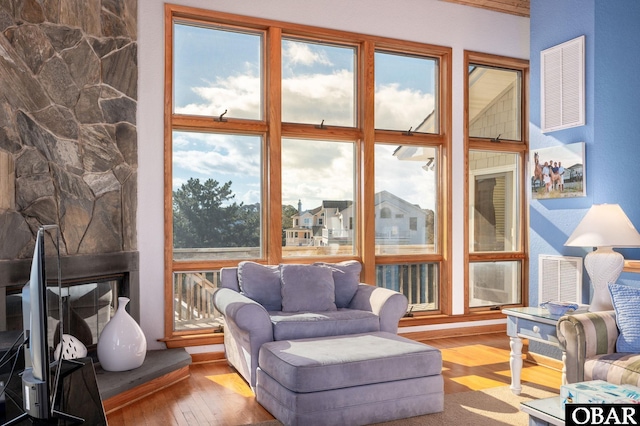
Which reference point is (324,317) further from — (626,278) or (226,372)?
(626,278)

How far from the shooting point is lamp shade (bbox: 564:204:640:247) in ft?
12.0

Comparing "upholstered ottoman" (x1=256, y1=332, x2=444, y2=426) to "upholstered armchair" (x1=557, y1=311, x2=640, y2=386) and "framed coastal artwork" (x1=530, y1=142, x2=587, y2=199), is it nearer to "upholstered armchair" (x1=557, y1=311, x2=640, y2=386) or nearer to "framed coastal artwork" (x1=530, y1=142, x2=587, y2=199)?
"upholstered armchair" (x1=557, y1=311, x2=640, y2=386)

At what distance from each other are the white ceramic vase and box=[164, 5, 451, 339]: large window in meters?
0.69

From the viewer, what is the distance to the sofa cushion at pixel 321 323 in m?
3.64

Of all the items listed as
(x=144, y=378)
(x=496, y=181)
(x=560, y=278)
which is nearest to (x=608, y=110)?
(x=560, y=278)

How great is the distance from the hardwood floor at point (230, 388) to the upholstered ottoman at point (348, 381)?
256 millimetres

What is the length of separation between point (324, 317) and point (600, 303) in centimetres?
Result: 187

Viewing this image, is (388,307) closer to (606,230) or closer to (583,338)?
(583,338)

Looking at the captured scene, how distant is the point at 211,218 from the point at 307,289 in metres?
1.17

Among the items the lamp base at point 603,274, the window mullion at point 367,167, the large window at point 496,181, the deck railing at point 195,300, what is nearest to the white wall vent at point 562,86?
the large window at point 496,181

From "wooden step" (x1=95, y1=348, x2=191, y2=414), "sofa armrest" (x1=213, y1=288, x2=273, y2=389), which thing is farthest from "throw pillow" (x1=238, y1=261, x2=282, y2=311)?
"wooden step" (x1=95, y1=348, x2=191, y2=414)

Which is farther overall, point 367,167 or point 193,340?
point 367,167

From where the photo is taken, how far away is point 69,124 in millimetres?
3740

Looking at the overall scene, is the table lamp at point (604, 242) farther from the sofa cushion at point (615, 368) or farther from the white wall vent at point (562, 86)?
the white wall vent at point (562, 86)
